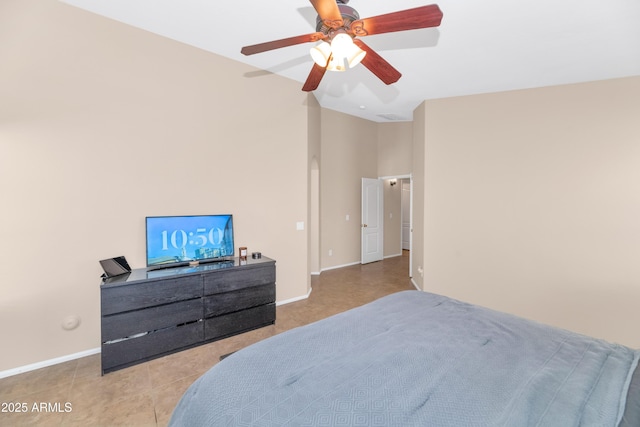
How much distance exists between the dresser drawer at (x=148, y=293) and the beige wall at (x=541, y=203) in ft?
11.4

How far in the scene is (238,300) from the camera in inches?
121

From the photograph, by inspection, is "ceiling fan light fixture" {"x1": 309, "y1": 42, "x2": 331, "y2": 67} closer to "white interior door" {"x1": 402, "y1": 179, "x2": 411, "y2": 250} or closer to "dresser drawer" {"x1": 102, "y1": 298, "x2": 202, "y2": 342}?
"dresser drawer" {"x1": 102, "y1": 298, "x2": 202, "y2": 342}

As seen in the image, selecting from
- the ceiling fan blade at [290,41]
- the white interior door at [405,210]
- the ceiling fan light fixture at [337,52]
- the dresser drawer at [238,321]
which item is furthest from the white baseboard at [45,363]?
the white interior door at [405,210]

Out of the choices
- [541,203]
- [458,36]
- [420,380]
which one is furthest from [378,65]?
[541,203]

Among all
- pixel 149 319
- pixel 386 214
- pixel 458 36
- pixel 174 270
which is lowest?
pixel 149 319

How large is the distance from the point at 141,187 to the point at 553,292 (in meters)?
5.18

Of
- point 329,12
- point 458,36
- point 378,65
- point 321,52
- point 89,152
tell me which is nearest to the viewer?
point 329,12

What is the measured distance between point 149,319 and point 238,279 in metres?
0.88

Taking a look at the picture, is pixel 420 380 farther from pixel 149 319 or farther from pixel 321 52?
pixel 149 319

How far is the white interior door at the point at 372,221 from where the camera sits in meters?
6.41

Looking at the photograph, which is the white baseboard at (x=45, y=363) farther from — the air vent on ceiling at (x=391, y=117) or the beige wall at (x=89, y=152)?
the air vent on ceiling at (x=391, y=117)

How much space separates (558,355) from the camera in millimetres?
1366

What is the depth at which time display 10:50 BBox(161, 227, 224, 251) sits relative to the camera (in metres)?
2.95

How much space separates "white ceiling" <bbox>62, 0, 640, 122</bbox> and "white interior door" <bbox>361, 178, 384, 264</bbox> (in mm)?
2856
